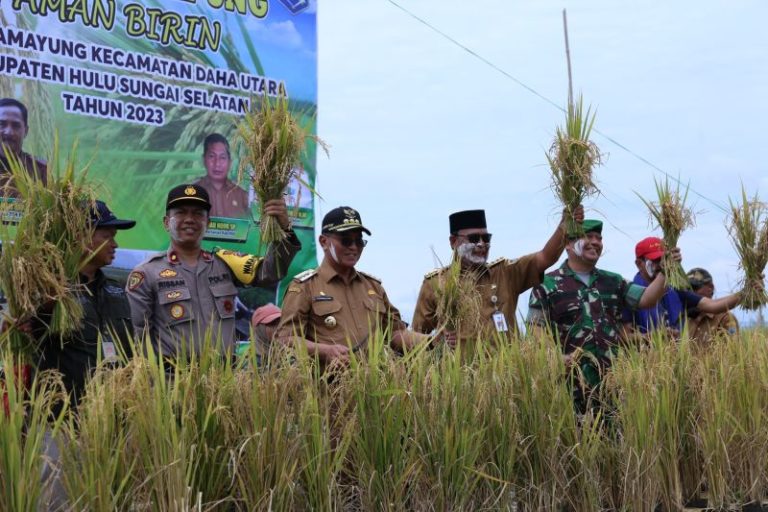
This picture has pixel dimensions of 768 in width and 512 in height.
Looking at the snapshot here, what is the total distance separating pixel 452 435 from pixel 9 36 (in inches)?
153

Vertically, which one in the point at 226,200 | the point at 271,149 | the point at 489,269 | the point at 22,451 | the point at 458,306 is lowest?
the point at 22,451

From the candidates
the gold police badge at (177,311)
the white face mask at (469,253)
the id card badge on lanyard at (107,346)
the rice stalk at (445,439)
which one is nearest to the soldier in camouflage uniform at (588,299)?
the white face mask at (469,253)

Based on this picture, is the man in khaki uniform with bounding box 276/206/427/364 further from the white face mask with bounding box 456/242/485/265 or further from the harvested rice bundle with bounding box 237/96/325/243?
the white face mask with bounding box 456/242/485/265

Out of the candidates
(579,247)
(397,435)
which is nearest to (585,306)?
(579,247)

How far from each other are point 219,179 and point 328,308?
225 centimetres

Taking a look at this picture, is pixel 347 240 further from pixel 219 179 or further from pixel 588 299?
pixel 219 179

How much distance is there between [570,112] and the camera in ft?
17.1

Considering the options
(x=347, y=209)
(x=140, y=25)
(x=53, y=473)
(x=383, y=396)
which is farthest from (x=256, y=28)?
(x=53, y=473)

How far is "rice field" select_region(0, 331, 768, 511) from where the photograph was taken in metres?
3.07

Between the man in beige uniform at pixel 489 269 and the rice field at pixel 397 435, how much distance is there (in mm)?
986

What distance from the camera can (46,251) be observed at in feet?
12.1

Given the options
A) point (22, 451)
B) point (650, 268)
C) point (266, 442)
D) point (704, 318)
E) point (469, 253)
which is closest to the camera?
point (22, 451)

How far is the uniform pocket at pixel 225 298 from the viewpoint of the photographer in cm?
478

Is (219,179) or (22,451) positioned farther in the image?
(219,179)
